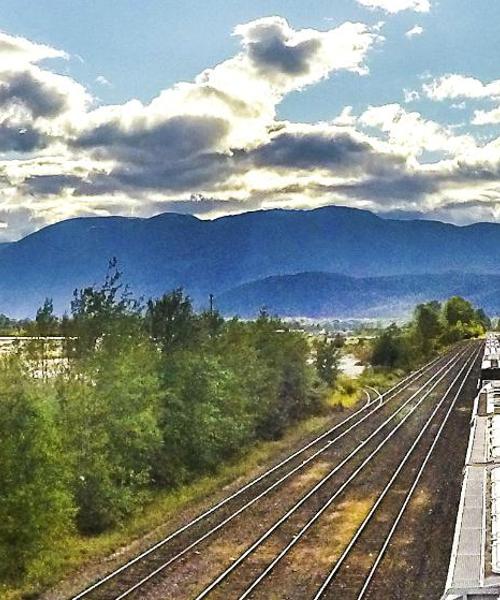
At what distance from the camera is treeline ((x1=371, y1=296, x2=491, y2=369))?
108188 mm

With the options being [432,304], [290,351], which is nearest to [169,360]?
[290,351]

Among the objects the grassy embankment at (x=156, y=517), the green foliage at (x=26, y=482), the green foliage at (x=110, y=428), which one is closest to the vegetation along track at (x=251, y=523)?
the grassy embankment at (x=156, y=517)

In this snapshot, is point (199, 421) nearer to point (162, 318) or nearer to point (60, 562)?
point (162, 318)

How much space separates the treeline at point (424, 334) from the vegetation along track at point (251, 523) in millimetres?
54363

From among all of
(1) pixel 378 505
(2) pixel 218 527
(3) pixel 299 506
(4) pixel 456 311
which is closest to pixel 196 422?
(3) pixel 299 506

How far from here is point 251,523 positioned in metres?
29.8

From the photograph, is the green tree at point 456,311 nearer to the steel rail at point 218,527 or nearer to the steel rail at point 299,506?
the steel rail at point 299,506

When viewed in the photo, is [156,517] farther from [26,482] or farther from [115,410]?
[26,482]

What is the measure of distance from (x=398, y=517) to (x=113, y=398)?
1206 centimetres

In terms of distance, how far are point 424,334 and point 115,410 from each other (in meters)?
103

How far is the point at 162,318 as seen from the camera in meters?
43.2

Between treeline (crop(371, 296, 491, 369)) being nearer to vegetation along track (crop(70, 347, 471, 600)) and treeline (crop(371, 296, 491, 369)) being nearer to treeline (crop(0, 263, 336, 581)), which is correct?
vegetation along track (crop(70, 347, 471, 600))

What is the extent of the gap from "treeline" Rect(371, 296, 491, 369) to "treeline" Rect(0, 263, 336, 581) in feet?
188

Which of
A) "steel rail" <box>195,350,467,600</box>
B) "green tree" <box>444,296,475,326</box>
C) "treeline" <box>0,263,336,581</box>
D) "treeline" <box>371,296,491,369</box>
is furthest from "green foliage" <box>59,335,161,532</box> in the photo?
"green tree" <box>444,296,475,326</box>
